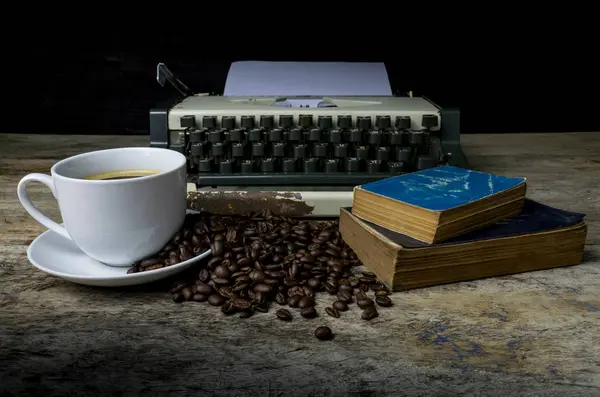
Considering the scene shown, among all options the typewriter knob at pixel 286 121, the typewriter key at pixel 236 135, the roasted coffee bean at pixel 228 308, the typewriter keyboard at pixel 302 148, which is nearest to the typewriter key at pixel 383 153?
the typewriter keyboard at pixel 302 148

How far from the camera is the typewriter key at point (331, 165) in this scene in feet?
4.82

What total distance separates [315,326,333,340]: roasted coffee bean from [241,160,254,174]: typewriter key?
2.12 feet

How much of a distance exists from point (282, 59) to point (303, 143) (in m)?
0.84

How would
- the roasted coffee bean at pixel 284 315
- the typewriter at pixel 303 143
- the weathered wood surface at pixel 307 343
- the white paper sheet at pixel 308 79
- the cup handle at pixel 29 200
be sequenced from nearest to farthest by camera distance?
the weathered wood surface at pixel 307 343 → the roasted coffee bean at pixel 284 315 → the cup handle at pixel 29 200 → the typewriter at pixel 303 143 → the white paper sheet at pixel 308 79

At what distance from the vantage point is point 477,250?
1049 mm

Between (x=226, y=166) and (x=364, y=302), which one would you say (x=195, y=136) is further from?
(x=364, y=302)

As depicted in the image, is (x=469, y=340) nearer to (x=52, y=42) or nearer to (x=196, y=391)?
(x=196, y=391)

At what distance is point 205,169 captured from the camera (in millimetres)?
1480

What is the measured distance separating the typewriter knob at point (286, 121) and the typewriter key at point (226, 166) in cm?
14

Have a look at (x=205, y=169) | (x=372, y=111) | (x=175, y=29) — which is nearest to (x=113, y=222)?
(x=205, y=169)

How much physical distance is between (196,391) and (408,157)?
86 cm

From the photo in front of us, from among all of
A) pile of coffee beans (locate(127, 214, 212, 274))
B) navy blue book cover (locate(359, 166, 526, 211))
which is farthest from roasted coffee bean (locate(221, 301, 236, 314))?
navy blue book cover (locate(359, 166, 526, 211))

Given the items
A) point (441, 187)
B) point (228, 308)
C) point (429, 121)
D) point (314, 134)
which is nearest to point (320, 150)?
point (314, 134)

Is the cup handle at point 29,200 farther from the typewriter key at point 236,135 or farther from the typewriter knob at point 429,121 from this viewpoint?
the typewriter knob at point 429,121
